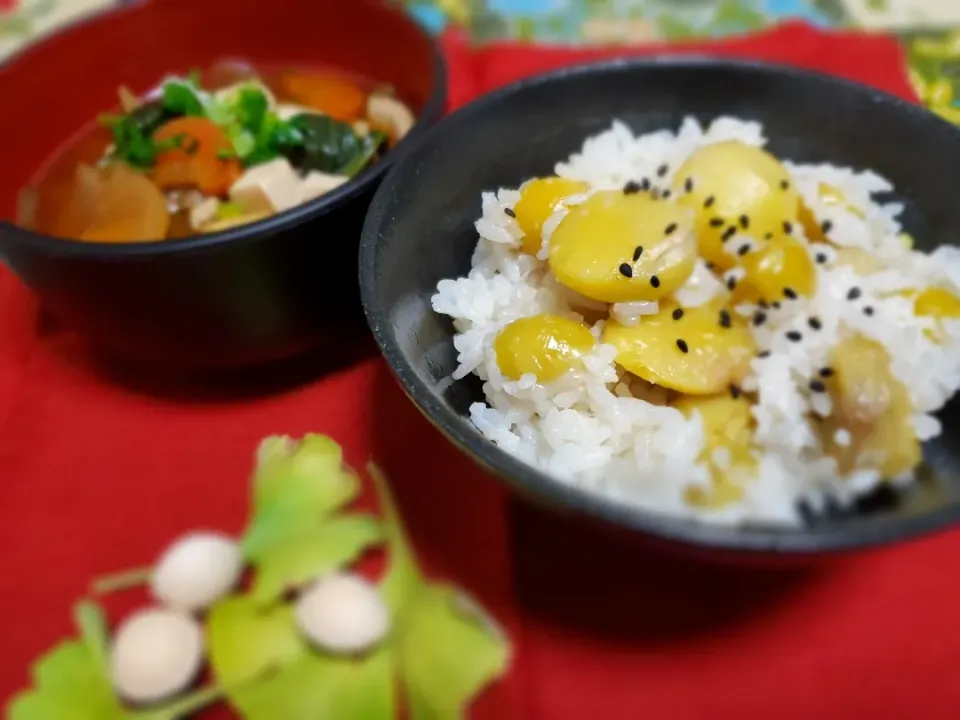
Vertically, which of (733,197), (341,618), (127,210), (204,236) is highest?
(733,197)

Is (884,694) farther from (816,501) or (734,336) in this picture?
(734,336)

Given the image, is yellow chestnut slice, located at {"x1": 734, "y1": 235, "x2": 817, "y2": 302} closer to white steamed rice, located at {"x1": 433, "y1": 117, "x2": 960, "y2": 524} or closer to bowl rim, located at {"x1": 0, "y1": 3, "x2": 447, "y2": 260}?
white steamed rice, located at {"x1": 433, "y1": 117, "x2": 960, "y2": 524}

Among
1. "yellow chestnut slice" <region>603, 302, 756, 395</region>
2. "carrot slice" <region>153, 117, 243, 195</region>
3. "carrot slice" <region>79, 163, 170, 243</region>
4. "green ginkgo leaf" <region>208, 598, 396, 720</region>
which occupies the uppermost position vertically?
"yellow chestnut slice" <region>603, 302, 756, 395</region>

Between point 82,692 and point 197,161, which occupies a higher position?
point 197,161

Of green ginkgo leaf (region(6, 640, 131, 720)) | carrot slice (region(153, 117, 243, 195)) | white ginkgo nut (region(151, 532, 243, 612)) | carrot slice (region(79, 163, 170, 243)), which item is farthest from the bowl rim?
green ginkgo leaf (region(6, 640, 131, 720))

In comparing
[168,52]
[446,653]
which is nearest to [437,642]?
[446,653]

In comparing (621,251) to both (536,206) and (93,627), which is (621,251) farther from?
(93,627)

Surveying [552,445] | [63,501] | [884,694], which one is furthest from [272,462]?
[884,694]
